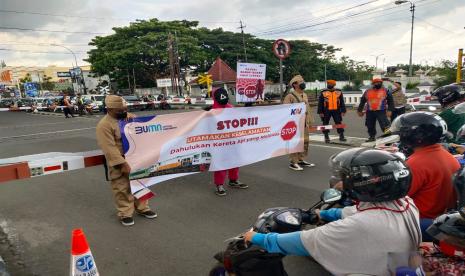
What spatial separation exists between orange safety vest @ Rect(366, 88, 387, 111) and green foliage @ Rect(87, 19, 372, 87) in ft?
114

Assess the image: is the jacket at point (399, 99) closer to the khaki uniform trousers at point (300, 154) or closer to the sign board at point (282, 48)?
the sign board at point (282, 48)

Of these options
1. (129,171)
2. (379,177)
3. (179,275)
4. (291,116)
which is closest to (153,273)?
(179,275)

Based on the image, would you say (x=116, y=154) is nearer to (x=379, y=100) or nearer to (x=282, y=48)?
(x=379, y=100)

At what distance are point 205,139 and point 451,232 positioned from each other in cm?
406

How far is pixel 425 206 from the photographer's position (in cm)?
275

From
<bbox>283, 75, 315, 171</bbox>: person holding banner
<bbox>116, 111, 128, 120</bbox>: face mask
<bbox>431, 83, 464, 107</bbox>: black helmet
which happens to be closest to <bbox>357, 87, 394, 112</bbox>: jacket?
<bbox>283, 75, 315, 171</bbox>: person holding banner

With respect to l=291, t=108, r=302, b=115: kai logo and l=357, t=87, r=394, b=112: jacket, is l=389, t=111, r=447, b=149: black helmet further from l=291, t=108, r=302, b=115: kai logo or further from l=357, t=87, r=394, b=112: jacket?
l=357, t=87, r=394, b=112: jacket

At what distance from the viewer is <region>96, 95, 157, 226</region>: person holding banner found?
444 cm

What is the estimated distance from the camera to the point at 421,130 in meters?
2.86

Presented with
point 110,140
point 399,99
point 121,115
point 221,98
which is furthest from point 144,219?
point 399,99

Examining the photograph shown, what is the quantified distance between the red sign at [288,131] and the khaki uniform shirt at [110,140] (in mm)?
3257

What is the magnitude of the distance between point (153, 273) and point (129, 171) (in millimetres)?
1504

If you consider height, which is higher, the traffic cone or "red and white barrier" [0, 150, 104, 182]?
"red and white barrier" [0, 150, 104, 182]

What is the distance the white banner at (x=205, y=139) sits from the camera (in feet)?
15.7
